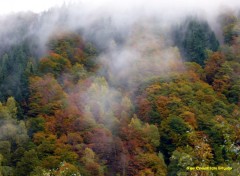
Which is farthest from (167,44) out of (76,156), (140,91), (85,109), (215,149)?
(76,156)

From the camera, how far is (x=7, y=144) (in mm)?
69562

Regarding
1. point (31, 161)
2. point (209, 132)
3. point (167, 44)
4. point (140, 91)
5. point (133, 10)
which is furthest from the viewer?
point (133, 10)

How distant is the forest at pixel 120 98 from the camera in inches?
2694

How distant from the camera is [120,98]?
88.1m

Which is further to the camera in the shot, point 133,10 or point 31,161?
point 133,10

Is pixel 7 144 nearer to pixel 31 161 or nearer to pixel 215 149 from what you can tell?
pixel 31 161

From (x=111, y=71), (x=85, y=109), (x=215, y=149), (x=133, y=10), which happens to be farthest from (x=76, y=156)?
(x=133, y=10)

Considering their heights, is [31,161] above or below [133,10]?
below

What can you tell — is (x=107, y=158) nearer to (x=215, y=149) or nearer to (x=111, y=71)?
(x=215, y=149)

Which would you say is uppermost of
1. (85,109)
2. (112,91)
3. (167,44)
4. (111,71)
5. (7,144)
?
(167,44)

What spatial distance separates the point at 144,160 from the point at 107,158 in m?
5.85

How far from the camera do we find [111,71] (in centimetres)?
10212

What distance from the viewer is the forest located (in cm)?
6844

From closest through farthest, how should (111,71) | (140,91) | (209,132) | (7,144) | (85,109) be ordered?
1. (7,144)
2. (209,132)
3. (85,109)
4. (140,91)
5. (111,71)
